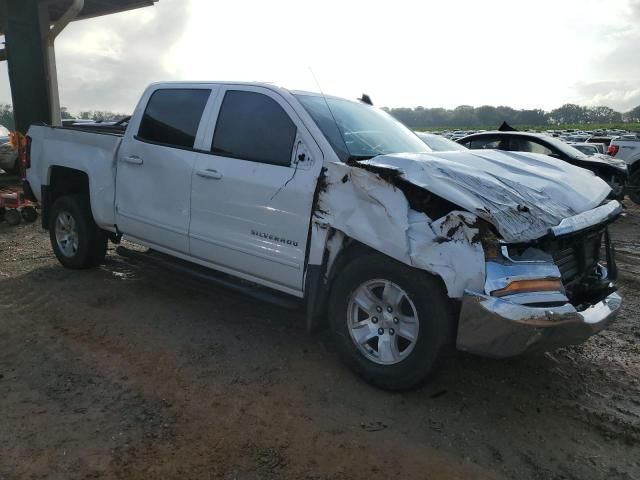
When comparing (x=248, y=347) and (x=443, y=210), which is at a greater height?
(x=443, y=210)

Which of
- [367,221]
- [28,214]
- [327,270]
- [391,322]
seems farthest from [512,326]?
[28,214]

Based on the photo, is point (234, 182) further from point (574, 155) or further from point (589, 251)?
point (574, 155)

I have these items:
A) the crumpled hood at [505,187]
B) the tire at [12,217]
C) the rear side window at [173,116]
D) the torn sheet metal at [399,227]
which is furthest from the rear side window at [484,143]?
the tire at [12,217]

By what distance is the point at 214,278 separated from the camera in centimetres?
435

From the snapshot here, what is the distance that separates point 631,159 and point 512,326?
12.1 meters

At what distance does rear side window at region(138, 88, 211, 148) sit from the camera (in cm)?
448

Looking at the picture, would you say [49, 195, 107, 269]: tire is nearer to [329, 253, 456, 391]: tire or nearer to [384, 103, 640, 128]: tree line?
[329, 253, 456, 391]: tire

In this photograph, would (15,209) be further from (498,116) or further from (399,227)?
(498,116)

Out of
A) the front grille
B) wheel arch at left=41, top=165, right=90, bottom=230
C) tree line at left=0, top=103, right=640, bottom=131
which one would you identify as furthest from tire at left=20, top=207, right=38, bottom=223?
tree line at left=0, top=103, right=640, bottom=131

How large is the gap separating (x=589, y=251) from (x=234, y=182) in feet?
8.67

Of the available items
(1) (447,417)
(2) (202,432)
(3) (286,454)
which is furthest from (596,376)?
(2) (202,432)

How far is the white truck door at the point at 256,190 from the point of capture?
3.72 m

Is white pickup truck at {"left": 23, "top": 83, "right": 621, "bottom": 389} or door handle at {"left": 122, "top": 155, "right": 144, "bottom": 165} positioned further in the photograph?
door handle at {"left": 122, "top": 155, "right": 144, "bottom": 165}

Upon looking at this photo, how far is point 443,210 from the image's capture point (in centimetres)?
327
